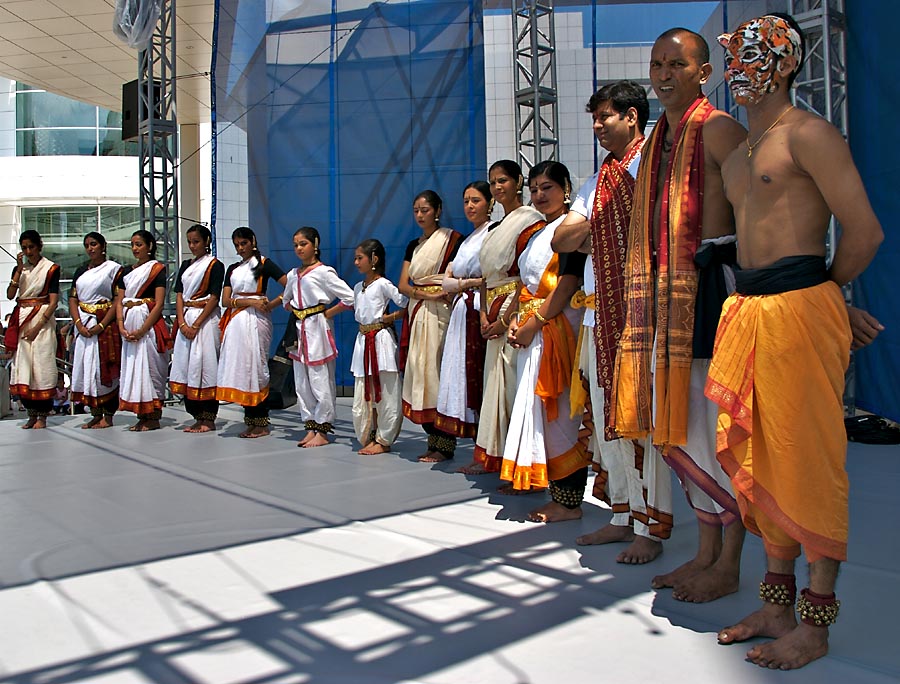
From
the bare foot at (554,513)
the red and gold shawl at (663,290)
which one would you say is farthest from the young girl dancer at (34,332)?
the red and gold shawl at (663,290)

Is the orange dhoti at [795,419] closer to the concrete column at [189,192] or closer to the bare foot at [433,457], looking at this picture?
the bare foot at [433,457]

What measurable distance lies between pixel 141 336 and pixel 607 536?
4.04m

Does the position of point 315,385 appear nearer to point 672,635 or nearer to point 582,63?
point 582,63

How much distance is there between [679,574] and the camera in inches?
93.4

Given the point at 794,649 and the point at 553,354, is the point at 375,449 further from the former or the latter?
the point at 794,649

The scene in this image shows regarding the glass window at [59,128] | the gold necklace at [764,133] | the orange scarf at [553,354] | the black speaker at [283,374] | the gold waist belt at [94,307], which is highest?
the glass window at [59,128]

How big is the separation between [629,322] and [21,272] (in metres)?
5.44

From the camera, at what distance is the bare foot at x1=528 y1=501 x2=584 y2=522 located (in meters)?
3.18

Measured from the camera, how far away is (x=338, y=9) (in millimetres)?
6738

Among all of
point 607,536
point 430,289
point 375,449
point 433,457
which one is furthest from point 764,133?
point 375,449

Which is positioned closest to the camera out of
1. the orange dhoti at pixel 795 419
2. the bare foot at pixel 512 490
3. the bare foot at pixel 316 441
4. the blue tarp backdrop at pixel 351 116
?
the orange dhoti at pixel 795 419

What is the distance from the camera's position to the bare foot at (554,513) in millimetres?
3184

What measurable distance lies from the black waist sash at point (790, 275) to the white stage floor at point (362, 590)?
84 cm

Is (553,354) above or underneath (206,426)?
above
